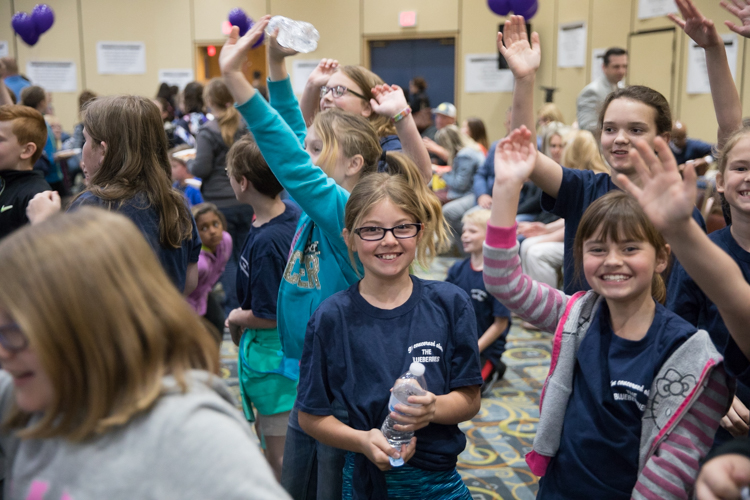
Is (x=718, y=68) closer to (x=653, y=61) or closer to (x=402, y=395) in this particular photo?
Answer: (x=402, y=395)

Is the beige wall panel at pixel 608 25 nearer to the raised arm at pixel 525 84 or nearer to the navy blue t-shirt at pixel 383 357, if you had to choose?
the raised arm at pixel 525 84

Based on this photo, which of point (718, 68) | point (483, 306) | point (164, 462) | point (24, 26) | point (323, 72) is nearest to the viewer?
point (164, 462)

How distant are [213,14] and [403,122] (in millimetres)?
9100

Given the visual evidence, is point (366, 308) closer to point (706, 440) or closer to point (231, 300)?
point (706, 440)

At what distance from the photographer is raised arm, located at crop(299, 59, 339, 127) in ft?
7.94

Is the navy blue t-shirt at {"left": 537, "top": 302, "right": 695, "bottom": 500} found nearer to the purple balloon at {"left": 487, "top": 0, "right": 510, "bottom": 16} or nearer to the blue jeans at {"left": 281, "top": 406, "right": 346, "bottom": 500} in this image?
the blue jeans at {"left": 281, "top": 406, "right": 346, "bottom": 500}

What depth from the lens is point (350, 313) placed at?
5.02 feet

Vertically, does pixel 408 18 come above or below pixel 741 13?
above

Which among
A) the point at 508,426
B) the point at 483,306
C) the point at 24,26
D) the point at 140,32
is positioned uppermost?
the point at 140,32

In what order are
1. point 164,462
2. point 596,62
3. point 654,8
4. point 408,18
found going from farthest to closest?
1. point 408,18
2. point 596,62
3. point 654,8
4. point 164,462

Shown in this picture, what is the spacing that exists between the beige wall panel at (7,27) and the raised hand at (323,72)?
9.97 m

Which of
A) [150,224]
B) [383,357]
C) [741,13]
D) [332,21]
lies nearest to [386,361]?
[383,357]

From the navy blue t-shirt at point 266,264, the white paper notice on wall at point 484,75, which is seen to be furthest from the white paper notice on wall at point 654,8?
the navy blue t-shirt at point 266,264

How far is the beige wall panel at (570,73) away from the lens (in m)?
8.09
